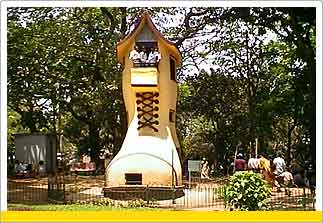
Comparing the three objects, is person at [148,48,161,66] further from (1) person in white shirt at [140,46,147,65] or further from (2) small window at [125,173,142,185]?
(2) small window at [125,173,142,185]

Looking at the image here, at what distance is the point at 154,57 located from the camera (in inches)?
459

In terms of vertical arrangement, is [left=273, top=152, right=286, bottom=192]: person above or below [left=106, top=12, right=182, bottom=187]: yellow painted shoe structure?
below

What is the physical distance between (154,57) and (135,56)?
38 centimetres

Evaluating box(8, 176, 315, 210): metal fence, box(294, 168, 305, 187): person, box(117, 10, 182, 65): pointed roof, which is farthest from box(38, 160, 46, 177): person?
box(294, 168, 305, 187): person

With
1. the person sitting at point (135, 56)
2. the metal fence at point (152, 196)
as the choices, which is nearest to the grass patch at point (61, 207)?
the metal fence at point (152, 196)

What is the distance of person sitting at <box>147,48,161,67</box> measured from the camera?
11.6 meters

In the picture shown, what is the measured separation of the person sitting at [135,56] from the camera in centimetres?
1156

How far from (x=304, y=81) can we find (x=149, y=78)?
484 centimetres

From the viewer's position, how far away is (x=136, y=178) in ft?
37.2

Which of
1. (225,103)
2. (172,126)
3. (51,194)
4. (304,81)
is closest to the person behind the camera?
(51,194)

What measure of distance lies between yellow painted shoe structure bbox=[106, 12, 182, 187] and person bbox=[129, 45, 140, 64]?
0.06 meters

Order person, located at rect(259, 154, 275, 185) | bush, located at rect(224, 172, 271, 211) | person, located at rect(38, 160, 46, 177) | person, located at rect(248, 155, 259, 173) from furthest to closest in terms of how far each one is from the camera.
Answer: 1. person, located at rect(38, 160, 46, 177)
2. person, located at rect(248, 155, 259, 173)
3. person, located at rect(259, 154, 275, 185)
4. bush, located at rect(224, 172, 271, 211)

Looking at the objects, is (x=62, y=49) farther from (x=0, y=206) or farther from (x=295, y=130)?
(x=295, y=130)

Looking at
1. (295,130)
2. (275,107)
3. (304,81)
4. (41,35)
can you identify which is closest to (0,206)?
(41,35)
